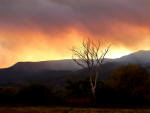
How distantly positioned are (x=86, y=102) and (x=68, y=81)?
283 inches

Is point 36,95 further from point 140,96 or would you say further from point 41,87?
point 140,96

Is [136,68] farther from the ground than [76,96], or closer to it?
farther from the ground

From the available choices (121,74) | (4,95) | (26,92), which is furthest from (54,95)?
(121,74)

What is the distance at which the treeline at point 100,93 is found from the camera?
105ft

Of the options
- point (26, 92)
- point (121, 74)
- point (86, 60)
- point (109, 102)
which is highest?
point (86, 60)

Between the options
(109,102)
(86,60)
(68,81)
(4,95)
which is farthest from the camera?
(68,81)

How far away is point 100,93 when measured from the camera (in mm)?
35344

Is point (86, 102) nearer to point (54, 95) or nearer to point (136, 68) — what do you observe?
point (54, 95)

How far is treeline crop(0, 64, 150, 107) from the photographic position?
105 feet

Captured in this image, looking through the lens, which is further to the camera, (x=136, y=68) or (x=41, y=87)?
(x=136, y=68)

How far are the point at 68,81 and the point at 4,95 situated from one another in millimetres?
13000

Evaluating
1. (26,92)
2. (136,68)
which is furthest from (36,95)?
(136,68)

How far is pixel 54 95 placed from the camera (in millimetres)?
34125

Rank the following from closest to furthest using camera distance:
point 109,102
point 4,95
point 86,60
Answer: point 4,95 < point 109,102 < point 86,60
